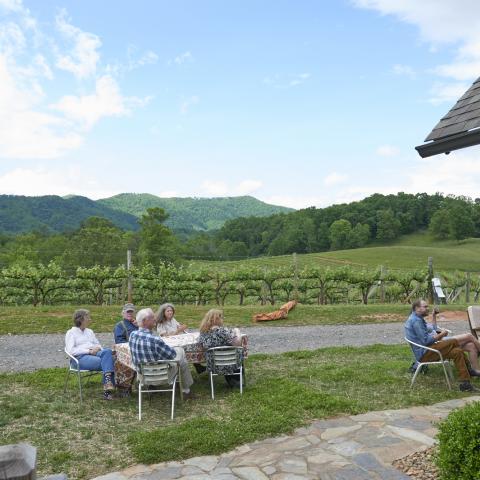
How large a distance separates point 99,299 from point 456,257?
4892cm

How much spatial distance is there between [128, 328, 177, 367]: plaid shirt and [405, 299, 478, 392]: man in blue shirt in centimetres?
327

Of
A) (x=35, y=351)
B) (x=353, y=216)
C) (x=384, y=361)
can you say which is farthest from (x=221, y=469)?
(x=353, y=216)

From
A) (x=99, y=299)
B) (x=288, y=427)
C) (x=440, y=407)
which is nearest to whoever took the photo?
(x=288, y=427)

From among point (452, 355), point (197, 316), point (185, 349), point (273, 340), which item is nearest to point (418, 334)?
point (452, 355)

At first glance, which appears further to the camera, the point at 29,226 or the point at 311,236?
the point at 29,226

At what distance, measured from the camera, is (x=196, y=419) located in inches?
217

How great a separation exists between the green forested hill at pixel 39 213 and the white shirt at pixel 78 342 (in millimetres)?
96731

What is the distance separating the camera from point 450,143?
18.5 feet

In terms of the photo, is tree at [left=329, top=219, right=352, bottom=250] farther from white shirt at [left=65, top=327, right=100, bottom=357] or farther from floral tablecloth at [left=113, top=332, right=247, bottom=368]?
white shirt at [left=65, top=327, right=100, bottom=357]

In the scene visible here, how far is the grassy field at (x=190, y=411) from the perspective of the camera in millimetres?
4750

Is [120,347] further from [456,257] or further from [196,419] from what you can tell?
[456,257]

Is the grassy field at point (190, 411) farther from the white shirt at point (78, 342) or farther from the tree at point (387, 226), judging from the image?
the tree at point (387, 226)

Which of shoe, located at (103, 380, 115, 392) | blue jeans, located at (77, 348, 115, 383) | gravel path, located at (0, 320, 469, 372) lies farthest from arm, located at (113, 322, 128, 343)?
gravel path, located at (0, 320, 469, 372)

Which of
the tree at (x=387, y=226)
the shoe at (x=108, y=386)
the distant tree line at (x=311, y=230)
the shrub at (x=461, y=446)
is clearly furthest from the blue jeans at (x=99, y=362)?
the tree at (x=387, y=226)
